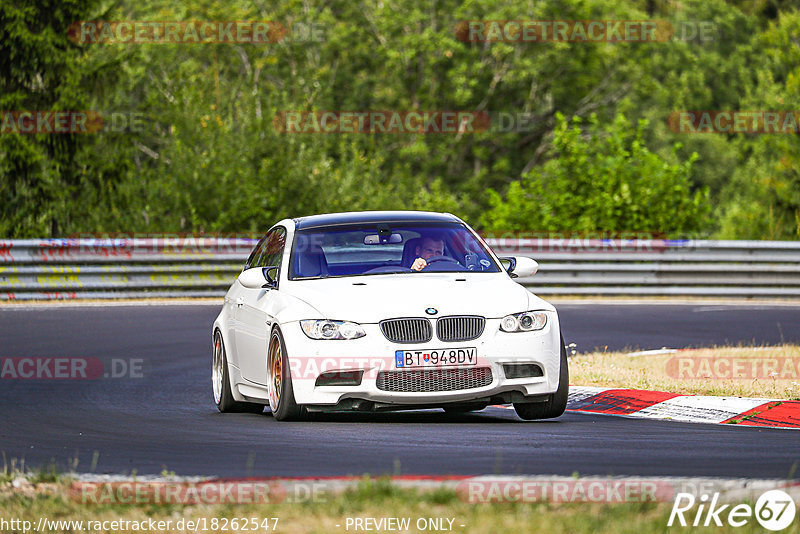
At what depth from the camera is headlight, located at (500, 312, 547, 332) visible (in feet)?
32.1

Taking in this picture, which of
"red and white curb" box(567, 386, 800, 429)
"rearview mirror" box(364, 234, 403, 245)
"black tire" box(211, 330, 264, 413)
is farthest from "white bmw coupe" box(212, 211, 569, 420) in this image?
"red and white curb" box(567, 386, 800, 429)

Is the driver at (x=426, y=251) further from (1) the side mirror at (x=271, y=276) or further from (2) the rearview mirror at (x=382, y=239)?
(1) the side mirror at (x=271, y=276)

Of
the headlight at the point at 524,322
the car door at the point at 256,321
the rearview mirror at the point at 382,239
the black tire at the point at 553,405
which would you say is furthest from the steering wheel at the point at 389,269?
the black tire at the point at 553,405

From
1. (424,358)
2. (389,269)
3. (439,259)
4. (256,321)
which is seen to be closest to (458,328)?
(424,358)

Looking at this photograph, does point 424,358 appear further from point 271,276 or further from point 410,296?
point 271,276

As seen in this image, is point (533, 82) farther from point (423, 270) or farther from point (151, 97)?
point (423, 270)

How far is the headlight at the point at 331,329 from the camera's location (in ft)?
31.7

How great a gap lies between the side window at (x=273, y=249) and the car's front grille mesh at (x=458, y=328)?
189 centimetres

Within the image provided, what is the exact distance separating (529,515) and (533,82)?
51751 millimetres

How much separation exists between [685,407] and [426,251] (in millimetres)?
2218

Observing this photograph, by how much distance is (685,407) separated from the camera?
10.8m

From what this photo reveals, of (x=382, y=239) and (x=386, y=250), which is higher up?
(x=382, y=239)

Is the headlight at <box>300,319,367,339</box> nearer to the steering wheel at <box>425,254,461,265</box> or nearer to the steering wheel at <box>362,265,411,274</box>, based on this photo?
the steering wheel at <box>362,265,411,274</box>

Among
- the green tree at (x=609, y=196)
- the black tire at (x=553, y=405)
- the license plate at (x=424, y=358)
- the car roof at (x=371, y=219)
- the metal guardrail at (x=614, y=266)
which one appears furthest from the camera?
the green tree at (x=609, y=196)
